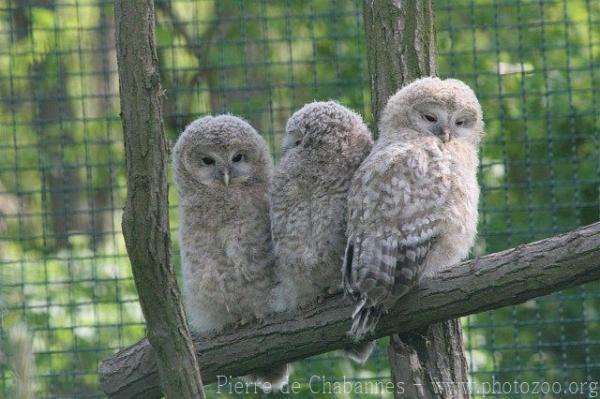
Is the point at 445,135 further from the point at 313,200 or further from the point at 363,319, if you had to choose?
the point at 363,319

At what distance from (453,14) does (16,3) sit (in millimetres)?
2859

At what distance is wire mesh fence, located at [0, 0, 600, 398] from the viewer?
5.61 meters

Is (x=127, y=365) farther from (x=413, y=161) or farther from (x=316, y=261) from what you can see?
(x=413, y=161)

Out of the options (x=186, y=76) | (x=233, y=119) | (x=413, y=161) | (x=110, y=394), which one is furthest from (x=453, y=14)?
(x=110, y=394)

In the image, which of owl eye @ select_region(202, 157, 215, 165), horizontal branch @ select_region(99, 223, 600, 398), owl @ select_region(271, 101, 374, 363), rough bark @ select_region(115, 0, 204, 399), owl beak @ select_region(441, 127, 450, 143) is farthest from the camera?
owl eye @ select_region(202, 157, 215, 165)

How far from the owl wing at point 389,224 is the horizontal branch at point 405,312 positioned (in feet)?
0.34

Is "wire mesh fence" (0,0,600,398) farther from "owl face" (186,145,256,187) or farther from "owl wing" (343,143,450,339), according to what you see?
"owl wing" (343,143,450,339)

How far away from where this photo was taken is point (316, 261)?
3396 millimetres

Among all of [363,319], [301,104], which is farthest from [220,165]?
[301,104]

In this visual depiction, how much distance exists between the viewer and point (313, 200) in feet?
11.3

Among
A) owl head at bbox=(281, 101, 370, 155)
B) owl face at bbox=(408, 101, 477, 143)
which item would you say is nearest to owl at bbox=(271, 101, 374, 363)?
owl head at bbox=(281, 101, 370, 155)

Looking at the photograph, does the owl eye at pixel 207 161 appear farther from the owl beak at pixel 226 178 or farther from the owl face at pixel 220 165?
the owl beak at pixel 226 178

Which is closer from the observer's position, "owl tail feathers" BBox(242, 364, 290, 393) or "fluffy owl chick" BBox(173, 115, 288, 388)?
"fluffy owl chick" BBox(173, 115, 288, 388)

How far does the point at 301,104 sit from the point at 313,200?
2588 mm
